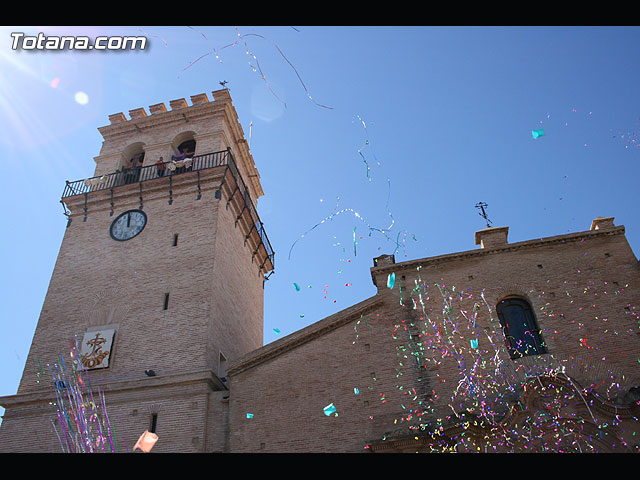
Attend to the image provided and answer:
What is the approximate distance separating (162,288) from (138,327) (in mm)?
1309

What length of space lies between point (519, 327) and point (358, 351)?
13.2 ft

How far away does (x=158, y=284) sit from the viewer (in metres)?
15.7

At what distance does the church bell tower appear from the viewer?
42.9ft

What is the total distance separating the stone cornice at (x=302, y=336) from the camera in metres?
13.4

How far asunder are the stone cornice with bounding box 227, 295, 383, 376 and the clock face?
633 cm

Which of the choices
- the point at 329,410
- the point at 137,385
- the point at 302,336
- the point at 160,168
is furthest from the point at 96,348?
the point at 160,168

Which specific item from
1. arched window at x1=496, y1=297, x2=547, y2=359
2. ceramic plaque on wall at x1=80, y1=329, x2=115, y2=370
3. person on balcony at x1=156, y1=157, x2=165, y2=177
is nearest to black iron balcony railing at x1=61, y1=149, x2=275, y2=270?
person on balcony at x1=156, y1=157, x2=165, y2=177

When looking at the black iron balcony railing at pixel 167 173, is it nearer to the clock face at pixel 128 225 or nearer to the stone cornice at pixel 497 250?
the clock face at pixel 128 225

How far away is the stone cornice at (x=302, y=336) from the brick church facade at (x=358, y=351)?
3 centimetres

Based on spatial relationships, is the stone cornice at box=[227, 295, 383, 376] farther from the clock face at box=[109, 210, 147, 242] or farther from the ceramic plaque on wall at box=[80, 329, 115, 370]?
the clock face at box=[109, 210, 147, 242]

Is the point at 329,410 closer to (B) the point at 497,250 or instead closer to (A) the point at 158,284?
(B) the point at 497,250

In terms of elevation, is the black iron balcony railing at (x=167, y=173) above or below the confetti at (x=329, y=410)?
above

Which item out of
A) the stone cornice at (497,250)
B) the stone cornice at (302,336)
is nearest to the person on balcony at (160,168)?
the stone cornice at (302,336)
